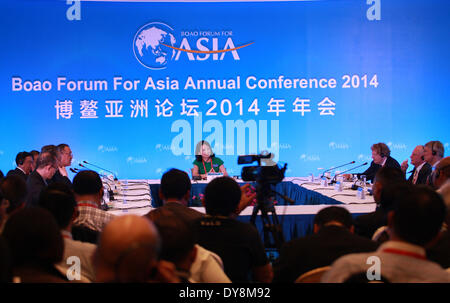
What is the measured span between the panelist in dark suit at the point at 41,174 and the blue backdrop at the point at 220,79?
3919 mm

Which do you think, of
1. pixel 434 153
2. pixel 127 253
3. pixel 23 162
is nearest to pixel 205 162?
pixel 23 162

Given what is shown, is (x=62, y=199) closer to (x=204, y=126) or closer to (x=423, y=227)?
(x=423, y=227)

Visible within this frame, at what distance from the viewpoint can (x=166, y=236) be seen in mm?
1458

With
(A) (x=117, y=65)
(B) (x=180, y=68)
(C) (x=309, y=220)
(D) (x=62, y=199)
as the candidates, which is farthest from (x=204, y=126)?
(D) (x=62, y=199)

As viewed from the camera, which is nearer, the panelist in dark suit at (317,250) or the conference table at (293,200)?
the panelist in dark suit at (317,250)

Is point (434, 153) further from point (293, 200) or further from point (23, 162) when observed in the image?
point (23, 162)

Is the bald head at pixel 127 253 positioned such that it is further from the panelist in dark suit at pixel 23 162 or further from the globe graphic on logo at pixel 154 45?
the globe graphic on logo at pixel 154 45

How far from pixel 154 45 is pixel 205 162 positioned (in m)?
2.18

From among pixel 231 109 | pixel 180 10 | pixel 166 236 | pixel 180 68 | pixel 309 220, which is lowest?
pixel 309 220

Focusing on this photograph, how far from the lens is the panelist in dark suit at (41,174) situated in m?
3.69

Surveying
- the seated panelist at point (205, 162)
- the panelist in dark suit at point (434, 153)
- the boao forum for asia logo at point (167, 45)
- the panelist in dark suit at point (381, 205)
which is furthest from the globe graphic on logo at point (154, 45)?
the panelist in dark suit at point (381, 205)

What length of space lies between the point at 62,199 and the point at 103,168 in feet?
19.3

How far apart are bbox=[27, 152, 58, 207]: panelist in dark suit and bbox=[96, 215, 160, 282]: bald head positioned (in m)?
2.72

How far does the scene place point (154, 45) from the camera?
774 cm
